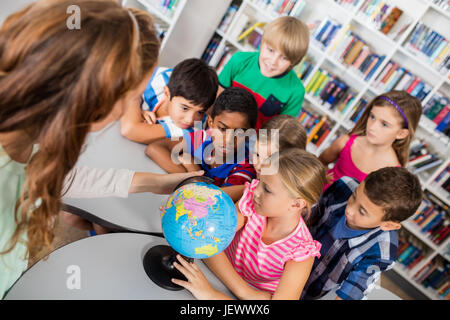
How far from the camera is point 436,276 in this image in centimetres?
307

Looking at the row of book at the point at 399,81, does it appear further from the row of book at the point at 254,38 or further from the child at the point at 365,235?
the child at the point at 365,235

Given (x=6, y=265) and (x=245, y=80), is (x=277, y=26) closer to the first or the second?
(x=245, y=80)

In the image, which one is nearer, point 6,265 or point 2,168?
point 2,168

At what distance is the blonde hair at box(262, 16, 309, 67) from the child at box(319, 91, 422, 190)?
2.13 ft

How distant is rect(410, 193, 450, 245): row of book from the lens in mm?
3002

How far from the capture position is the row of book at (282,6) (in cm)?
323

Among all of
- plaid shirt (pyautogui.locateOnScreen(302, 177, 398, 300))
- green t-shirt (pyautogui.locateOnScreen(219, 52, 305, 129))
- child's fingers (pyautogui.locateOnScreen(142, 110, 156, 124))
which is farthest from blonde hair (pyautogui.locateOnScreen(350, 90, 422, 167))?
child's fingers (pyautogui.locateOnScreen(142, 110, 156, 124))

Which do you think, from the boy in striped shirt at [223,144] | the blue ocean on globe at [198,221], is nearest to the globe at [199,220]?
the blue ocean on globe at [198,221]

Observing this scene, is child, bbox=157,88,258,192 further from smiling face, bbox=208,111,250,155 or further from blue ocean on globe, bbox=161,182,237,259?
blue ocean on globe, bbox=161,182,237,259

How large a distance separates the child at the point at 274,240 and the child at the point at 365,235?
0.96 feet

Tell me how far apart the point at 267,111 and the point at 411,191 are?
125 cm

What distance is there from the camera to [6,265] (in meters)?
1.02
